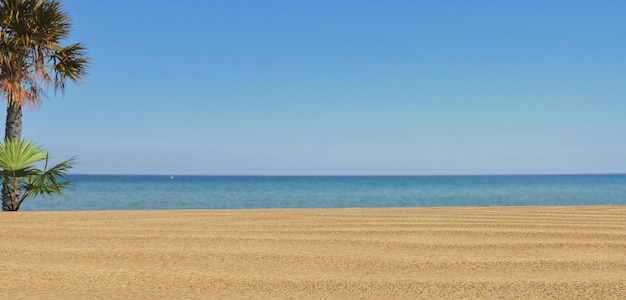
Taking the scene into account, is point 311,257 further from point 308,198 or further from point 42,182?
point 308,198

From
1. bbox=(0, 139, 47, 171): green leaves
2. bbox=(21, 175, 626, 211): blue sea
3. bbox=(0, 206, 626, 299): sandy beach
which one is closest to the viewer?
bbox=(0, 206, 626, 299): sandy beach

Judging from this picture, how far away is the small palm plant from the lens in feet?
25.5

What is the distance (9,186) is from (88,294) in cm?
662

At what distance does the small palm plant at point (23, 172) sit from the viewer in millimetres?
7762

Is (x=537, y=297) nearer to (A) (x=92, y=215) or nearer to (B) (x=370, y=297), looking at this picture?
(B) (x=370, y=297)

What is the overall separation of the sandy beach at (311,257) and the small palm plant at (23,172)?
280cm

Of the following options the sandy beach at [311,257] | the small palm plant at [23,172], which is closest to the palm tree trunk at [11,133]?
the small palm plant at [23,172]

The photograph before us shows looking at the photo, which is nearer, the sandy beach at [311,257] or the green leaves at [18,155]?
the sandy beach at [311,257]

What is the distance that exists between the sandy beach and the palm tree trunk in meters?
3.33

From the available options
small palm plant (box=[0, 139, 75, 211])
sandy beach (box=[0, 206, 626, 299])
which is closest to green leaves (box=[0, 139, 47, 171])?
small palm plant (box=[0, 139, 75, 211])

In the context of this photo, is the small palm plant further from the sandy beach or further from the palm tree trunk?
the sandy beach

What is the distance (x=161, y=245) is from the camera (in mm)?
3766

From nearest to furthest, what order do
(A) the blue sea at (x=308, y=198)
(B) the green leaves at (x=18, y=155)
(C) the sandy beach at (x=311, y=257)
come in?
(C) the sandy beach at (x=311, y=257) < (B) the green leaves at (x=18, y=155) < (A) the blue sea at (x=308, y=198)

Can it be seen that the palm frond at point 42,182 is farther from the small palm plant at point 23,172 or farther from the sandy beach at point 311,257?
the sandy beach at point 311,257
